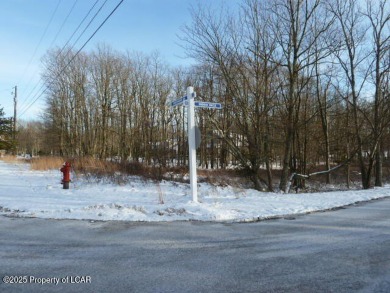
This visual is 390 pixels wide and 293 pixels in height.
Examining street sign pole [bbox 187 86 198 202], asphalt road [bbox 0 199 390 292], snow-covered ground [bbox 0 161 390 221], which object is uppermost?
street sign pole [bbox 187 86 198 202]

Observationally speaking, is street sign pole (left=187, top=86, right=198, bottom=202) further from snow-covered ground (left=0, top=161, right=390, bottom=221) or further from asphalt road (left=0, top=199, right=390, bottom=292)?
asphalt road (left=0, top=199, right=390, bottom=292)

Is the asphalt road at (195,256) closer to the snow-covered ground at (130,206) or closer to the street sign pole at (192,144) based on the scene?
the snow-covered ground at (130,206)

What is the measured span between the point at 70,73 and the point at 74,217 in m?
39.4

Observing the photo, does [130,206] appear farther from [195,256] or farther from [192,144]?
[195,256]

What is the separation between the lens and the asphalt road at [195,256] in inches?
167

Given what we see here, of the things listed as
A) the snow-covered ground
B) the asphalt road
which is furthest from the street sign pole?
the asphalt road

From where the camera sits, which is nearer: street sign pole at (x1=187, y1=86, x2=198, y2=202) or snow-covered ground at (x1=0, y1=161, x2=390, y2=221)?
snow-covered ground at (x1=0, y1=161, x2=390, y2=221)

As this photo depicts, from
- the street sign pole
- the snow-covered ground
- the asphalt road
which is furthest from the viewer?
the street sign pole

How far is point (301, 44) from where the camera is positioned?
60.1 ft

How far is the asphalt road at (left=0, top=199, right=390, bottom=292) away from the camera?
13.9ft

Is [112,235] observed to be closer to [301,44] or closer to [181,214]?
[181,214]

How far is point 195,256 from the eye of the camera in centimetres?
546

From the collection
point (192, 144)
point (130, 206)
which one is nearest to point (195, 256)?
point (130, 206)

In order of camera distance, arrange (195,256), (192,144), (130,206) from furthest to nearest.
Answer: (192,144) < (130,206) < (195,256)
